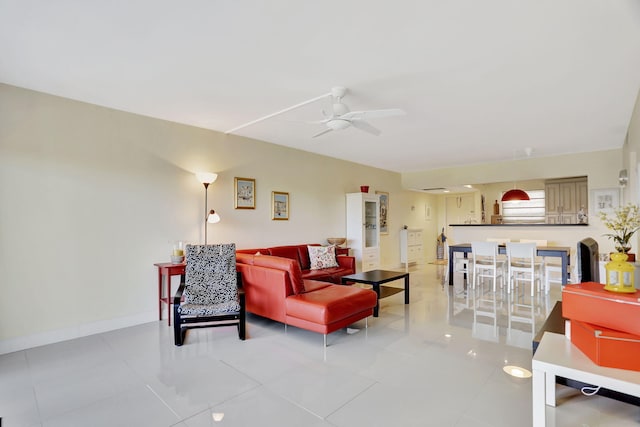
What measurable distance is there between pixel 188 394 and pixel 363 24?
277 cm

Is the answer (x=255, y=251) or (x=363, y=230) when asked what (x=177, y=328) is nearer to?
(x=255, y=251)

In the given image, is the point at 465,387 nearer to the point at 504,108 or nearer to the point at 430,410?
the point at 430,410

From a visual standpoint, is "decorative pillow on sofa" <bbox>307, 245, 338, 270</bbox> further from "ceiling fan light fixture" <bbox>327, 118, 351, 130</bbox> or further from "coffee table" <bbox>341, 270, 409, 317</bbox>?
"ceiling fan light fixture" <bbox>327, 118, 351, 130</bbox>

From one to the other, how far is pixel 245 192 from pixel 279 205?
691 mm

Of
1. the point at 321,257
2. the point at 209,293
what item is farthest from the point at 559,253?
the point at 209,293

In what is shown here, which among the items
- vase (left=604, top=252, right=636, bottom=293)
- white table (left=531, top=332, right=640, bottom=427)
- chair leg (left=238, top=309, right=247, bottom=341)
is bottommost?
chair leg (left=238, top=309, right=247, bottom=341)

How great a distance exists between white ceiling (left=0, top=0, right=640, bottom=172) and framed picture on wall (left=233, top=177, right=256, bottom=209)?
97 centimetres

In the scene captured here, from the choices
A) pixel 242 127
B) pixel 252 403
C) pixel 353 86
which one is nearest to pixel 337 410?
pixel 252 403

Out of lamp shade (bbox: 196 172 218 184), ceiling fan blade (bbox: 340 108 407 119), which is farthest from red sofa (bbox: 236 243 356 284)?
ceiling fan blade (bbox: 340 108 407 119)

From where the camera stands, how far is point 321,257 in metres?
5.32

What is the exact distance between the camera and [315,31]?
223cm

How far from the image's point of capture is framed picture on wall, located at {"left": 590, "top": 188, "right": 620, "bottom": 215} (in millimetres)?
5742

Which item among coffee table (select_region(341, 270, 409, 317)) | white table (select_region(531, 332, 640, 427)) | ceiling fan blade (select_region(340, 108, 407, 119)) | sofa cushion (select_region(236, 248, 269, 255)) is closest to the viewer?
white table (select_region(531, 332, 640, 427))

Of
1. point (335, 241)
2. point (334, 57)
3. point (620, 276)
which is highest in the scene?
point (334, 57)
